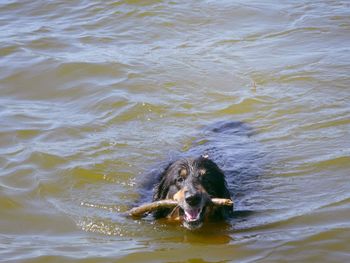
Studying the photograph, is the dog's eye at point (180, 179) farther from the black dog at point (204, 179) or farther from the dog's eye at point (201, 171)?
the dog's eye at point (201, 171)

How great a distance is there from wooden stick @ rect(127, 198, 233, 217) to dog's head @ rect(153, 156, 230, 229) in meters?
0.07

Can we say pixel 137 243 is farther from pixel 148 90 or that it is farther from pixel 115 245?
pixel 148 90

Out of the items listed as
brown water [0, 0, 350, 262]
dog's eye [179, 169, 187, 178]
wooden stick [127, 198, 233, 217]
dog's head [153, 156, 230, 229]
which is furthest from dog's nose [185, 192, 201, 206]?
dog's eye [179, 169, 187, 178]

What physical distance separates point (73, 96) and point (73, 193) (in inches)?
122

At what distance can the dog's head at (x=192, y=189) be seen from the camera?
6.20 metres

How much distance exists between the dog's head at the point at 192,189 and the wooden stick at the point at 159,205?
0.07 m

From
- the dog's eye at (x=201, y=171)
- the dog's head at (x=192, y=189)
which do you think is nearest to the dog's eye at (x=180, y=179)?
the dog's head at (x=192, y=189)

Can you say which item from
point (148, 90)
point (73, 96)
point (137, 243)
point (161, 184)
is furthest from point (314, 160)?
point (73, 96)

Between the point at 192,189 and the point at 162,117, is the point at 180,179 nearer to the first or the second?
the point at 192,189

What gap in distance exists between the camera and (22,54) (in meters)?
12.3

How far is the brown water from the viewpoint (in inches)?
246

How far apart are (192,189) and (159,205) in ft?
1.18

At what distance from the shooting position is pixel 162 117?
31.3ft

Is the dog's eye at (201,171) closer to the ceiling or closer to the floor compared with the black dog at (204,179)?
closer to the ceiling
